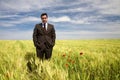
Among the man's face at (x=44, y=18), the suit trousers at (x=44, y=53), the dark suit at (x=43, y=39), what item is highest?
the man's face at (x=44, y=18)

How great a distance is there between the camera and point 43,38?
18.9 ft

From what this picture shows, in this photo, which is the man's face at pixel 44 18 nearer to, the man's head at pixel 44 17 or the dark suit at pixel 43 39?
the man's head at pixel 44 17

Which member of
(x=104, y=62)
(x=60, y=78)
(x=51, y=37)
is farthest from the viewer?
(x=51, y=37)

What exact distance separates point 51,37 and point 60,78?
3.11 metres

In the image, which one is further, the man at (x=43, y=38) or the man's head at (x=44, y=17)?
the man at (x=43, y=38)

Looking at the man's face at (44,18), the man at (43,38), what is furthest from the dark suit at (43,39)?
the man's face at (44,18)

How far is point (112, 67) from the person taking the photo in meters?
3.74

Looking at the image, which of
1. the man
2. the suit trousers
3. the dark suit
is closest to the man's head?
the man

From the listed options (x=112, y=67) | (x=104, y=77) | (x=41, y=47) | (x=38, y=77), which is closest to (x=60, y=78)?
(x=38, y=77)

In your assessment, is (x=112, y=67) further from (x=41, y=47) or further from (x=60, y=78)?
(x=41, y=47)

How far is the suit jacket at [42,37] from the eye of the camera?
5.73 m

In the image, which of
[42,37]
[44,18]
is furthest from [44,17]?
[42,37]

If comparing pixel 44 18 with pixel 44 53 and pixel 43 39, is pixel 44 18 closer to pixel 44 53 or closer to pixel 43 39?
pixel 43 39

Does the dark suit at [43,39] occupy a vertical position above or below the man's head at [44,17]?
below
